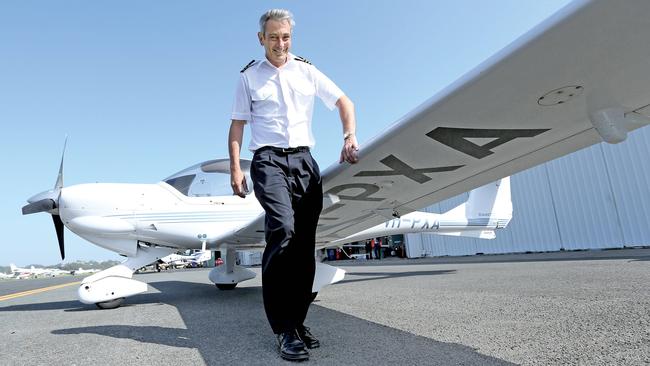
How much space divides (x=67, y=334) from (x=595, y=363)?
3246 millimetres

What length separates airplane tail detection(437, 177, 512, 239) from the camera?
7.68 metres

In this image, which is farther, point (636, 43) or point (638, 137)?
point (638, 137)

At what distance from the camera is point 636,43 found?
3.70ft

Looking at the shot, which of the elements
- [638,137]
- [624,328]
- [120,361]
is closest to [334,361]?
[120,361]

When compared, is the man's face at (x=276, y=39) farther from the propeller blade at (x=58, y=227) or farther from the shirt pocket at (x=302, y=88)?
the propeller blade at (x=58, y=227)

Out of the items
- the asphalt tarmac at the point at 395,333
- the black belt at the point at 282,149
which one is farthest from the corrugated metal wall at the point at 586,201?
the black belt at the point at 282,149

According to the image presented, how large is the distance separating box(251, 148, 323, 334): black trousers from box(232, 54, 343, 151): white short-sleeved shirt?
0.08m

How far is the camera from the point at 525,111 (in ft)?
5.04

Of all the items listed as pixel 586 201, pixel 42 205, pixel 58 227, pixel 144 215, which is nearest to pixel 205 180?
pixel 144 215

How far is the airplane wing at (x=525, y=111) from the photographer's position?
1.11 meters

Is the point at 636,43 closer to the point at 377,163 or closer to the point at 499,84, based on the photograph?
the point at 499,84

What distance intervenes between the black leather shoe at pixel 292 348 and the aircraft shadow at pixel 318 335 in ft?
0.15

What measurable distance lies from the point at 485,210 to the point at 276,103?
697 centimetres

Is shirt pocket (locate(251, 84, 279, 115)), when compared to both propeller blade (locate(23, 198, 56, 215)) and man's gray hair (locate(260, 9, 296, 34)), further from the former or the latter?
propeller blade (locate(23, 198, 56, 215))
